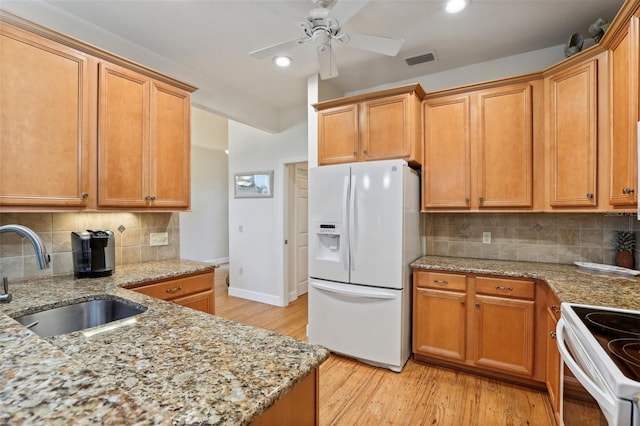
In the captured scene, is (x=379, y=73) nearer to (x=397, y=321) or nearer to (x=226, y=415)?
(x=397, y=321)

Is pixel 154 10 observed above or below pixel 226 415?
above

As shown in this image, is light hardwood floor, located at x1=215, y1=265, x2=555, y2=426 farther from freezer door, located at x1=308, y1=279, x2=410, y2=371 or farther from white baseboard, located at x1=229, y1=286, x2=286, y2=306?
white baseboard, located at x1=229, y1=286, x2=286, y2=306

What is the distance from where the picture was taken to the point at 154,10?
2.14m

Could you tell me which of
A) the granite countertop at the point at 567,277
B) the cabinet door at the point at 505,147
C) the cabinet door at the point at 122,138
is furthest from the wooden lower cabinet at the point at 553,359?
the cabinet door at the point at 122,138

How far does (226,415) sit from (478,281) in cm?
230

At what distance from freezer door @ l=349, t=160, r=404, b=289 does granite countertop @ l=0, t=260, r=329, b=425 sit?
1.59 metres

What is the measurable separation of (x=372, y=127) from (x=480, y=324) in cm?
189

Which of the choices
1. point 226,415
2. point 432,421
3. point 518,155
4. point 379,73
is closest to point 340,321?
point 432,421

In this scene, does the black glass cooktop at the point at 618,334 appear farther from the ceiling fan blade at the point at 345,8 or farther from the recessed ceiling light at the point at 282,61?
the recessed ceiling light at the point at 282,61

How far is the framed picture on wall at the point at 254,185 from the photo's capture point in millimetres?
4320

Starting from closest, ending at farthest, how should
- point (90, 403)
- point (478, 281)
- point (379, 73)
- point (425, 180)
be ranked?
point (90, 403) < point (478, 281) < point (425, 180) < point (379, 73)

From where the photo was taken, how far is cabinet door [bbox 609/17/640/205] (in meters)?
1.63

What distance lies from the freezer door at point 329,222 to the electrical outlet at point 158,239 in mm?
1307

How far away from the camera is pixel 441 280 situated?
8.29ft
